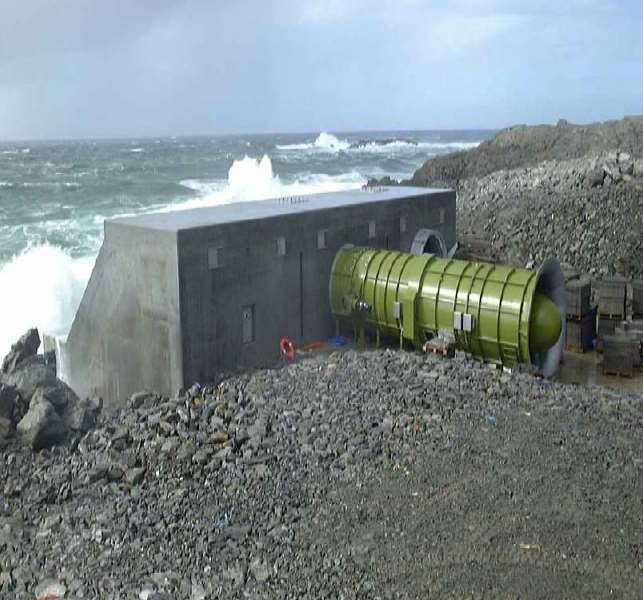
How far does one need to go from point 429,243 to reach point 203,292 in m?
6.52

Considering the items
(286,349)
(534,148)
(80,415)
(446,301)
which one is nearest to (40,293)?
(286,349)

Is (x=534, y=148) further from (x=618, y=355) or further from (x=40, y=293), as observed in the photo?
(x=618, y=355)

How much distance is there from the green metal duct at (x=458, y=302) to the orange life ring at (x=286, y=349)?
144 centimetres

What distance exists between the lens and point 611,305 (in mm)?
16109

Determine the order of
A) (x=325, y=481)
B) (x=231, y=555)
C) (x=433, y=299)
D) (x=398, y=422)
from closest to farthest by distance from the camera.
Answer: (x=231, y=555) → (x=325, y=481) → (x=398, y=422) → (x=433, y=299)

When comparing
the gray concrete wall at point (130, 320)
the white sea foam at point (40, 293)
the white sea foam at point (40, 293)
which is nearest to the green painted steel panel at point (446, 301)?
the gray concrete wall at point (130, 320)

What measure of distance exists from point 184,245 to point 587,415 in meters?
6.04

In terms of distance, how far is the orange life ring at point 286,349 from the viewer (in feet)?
45.1

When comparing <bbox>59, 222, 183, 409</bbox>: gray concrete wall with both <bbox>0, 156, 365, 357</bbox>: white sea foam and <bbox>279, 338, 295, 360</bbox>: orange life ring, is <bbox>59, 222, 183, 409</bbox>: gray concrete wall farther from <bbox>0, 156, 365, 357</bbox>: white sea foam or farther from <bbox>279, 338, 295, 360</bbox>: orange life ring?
<bbox>0, 156, 365, 357</bbox>: white sea foam

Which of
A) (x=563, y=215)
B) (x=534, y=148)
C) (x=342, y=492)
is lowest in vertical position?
(x=342, y=492)

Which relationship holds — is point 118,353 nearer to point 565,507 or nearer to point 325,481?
point 325,481

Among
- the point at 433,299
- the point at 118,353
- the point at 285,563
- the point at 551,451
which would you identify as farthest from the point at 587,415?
the point at 118,353

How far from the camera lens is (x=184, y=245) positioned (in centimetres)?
1204

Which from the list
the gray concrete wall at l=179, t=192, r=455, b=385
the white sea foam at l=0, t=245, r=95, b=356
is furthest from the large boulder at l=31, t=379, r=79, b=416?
the white sea foam at l=0, t=245, r=95, b=356
